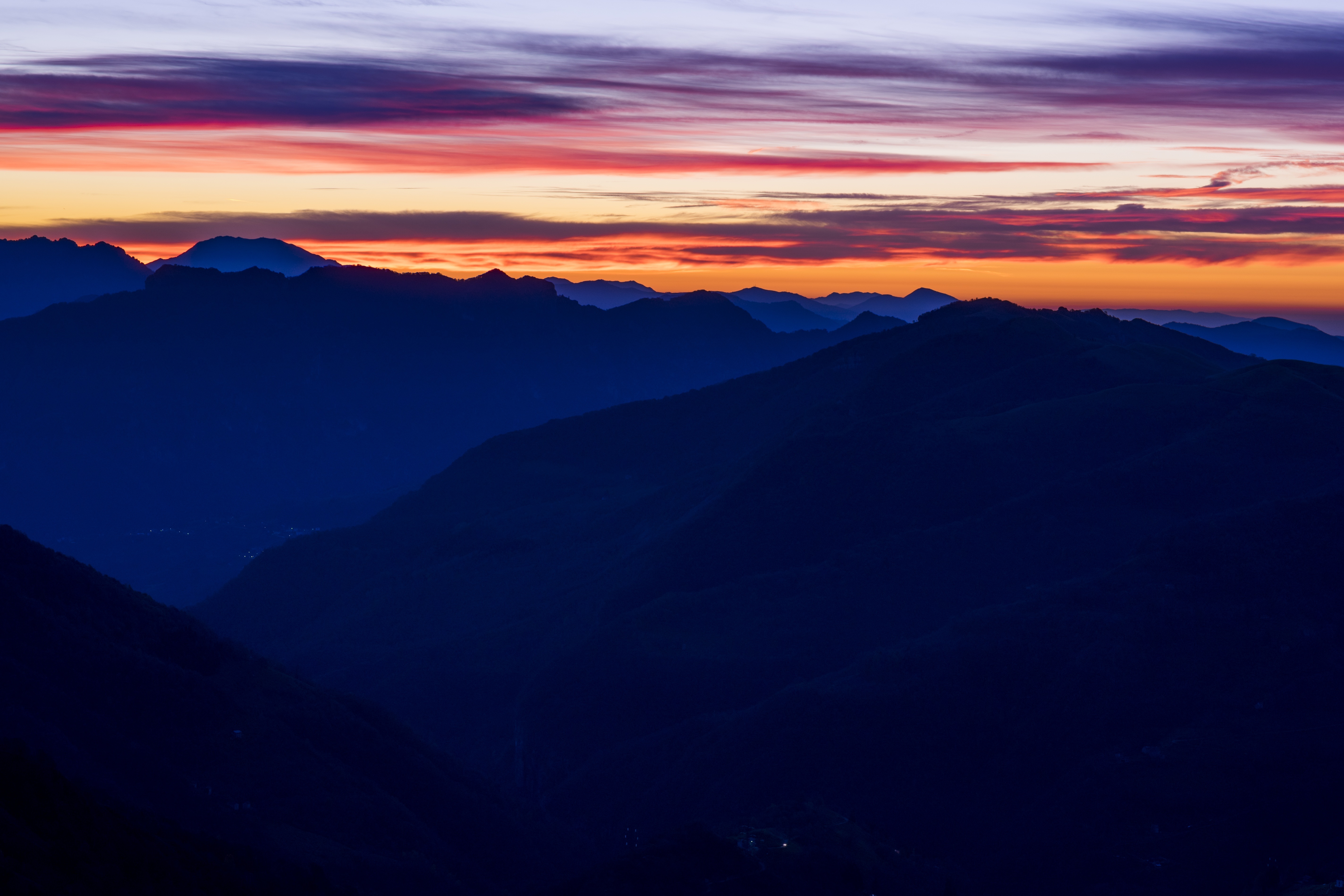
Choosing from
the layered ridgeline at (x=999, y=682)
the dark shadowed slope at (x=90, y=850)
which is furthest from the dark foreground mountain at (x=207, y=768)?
the layered ridgeline at (x=999, y=682)

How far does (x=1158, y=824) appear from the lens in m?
122

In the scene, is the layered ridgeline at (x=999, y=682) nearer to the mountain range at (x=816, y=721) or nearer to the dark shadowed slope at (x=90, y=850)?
the mountain range at (x=816, y=721)

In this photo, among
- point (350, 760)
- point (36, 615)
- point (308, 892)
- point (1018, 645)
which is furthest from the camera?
point (1018, 645)

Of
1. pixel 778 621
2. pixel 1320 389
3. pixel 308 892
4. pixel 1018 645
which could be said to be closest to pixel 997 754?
pixel 1018 645

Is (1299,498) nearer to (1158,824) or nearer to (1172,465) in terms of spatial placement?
(1172,465)

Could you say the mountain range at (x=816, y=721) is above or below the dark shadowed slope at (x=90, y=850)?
below

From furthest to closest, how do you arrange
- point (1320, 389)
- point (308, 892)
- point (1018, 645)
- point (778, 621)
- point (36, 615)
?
point (1320, 389)
point (778, 621)
point (1018, 645)
point (36, 615)
point (308, 892)

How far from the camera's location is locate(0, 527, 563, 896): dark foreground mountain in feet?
264

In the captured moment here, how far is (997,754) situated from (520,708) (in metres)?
64.7

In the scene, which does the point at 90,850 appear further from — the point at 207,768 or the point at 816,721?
the point at 816,721

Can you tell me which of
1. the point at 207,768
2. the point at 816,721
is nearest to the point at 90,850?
the point at 207,768

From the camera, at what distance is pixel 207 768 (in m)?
111

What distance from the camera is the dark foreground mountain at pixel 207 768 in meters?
80.4

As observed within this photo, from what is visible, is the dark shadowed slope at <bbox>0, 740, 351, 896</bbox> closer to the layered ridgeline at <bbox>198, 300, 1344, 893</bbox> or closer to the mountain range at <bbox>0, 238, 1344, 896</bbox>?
the mountain range at <bbox>0, 238, 1344, 896</bbox>
